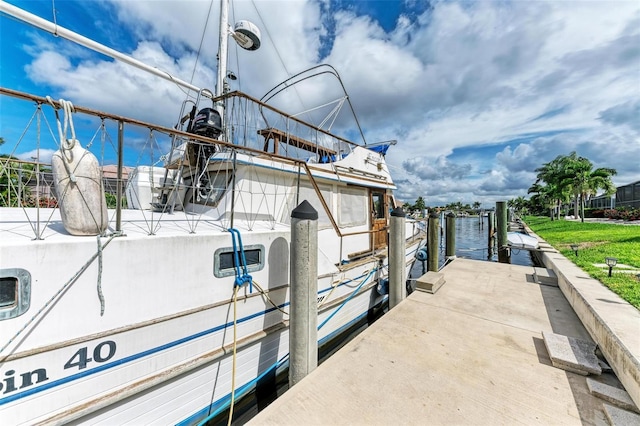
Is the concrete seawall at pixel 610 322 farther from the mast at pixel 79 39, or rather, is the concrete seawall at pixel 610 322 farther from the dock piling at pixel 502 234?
the mast at pixel 79 39

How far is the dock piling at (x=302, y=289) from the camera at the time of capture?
11.0 feet

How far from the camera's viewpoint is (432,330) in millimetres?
4102

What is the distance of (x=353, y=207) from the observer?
6.68m

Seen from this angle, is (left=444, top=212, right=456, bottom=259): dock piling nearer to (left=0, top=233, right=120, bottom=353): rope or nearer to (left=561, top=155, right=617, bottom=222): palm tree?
(left=0, top=233, right=120, bottom=353): rope

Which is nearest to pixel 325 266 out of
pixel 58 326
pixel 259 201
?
pixel 259 201

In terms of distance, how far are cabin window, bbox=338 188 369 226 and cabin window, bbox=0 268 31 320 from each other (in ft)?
16.5

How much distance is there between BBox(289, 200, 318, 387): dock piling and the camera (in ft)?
11.0

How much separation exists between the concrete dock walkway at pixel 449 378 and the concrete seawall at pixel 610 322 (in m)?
0.24

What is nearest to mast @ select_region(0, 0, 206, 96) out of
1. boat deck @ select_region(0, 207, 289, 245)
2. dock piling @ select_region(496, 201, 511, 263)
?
boat deck @ select_region(0, 207, 289, 245)

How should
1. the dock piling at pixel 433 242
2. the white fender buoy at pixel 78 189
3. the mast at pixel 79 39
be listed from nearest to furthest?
the white fender buoy at pixel 78 189
the mast at pixel 79 39
the dock piling at pixel 433 242

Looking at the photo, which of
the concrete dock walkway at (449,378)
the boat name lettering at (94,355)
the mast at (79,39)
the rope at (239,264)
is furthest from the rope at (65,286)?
the mast at (79,39)

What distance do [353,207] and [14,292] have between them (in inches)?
226

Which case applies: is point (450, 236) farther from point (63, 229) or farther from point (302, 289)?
point (63, 229)

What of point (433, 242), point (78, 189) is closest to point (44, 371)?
point (78, 189)
